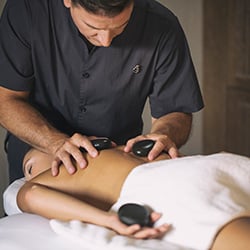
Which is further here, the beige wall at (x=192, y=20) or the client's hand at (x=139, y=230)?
the beige wall at (x=192, y=20)

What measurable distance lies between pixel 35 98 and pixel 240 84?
1795 millimetres

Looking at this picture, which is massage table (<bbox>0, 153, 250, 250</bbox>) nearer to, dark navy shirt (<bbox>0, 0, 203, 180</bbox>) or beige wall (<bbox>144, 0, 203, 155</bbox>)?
dark navy shirt (<bbox>0, 0, 203, 180</bbox>)

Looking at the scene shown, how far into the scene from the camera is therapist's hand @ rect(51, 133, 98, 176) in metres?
1.28

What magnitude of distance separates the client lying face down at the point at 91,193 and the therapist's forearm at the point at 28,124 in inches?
7.3

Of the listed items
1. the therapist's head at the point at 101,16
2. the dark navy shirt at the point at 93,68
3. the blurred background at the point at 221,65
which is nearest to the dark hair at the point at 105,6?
the therapist's head at the point at 101,16

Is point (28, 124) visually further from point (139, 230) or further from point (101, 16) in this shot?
point (139, 230)

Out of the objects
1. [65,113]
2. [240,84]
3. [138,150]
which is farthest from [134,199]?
[240,84]

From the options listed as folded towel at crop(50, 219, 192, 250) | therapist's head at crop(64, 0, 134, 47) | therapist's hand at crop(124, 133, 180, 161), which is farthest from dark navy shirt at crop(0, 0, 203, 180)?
folded towel at crop(50, 219, 192, 250)

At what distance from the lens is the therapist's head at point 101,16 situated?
1275 millimetres

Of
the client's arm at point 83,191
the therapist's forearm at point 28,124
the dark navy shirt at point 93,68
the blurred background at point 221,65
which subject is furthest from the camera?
the blurred background at point 221,65

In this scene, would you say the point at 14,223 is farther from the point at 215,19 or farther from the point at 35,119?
the point at 215,19

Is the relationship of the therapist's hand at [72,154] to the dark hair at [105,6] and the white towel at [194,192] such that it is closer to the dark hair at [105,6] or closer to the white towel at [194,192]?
the white towel at [194,192]

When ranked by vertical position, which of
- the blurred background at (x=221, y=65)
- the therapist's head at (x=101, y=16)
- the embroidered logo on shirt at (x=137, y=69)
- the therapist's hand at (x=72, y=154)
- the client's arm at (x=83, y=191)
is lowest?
the blurred background at (x=221, y=65)

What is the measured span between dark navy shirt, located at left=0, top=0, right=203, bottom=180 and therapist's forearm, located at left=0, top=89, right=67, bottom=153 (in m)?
0.06
